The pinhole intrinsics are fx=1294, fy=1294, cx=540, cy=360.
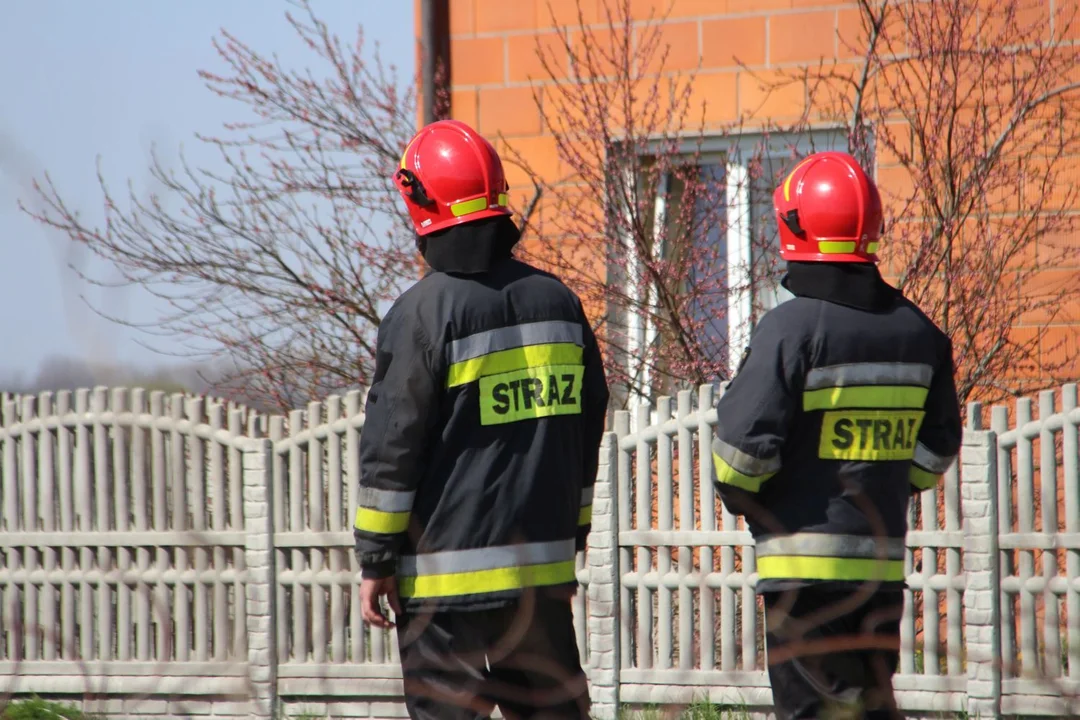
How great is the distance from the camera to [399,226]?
6.56 meters

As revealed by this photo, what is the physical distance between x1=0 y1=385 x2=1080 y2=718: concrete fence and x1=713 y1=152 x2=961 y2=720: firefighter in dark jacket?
5.41 ft

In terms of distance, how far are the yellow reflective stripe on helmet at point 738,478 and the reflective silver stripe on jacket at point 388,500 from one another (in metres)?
0.77

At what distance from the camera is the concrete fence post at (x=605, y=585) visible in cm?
519

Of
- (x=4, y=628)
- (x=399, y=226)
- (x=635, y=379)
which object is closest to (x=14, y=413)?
(x=4, y=628)

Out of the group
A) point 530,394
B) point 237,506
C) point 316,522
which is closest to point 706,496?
point 316,522

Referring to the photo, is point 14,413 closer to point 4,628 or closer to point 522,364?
point 4,628

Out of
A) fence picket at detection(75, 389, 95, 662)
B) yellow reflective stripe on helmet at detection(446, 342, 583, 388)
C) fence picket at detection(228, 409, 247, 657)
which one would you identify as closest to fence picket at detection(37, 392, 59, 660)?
fence picket at detection(75, 389, 95, 662)

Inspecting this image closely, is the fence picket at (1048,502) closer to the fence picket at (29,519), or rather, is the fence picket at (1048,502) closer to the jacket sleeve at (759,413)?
the jacket sleeve at (759,413)

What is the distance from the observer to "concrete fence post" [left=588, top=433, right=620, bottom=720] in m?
5.19

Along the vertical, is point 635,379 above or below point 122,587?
above

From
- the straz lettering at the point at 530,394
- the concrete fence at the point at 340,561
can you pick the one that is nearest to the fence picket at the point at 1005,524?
the concrete fence at the point at 340,561

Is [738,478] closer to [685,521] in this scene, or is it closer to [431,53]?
[685,521]

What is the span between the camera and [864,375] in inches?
126

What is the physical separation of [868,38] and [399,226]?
2488 millimetres
